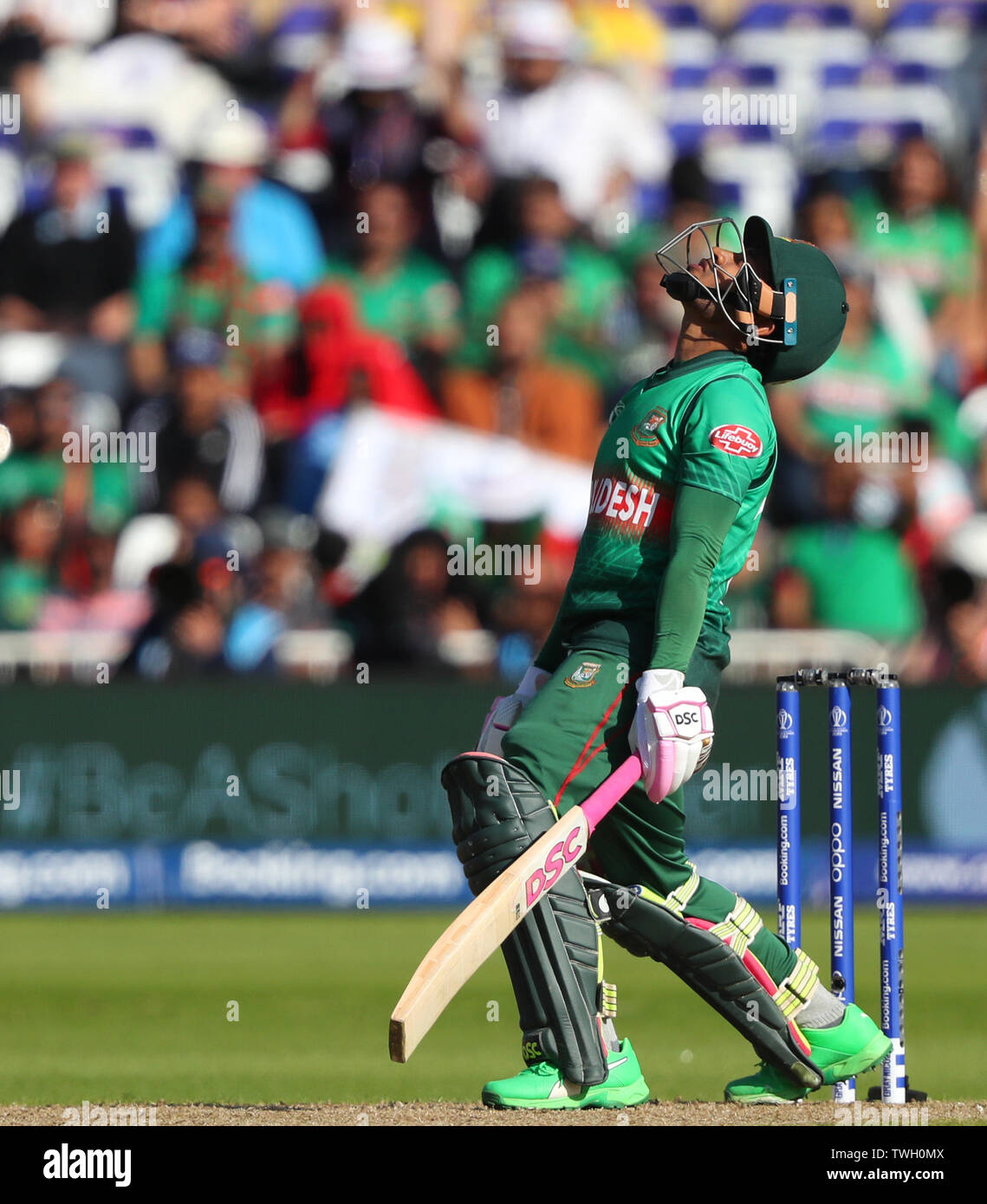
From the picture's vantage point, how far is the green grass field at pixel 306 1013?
21.7 ft

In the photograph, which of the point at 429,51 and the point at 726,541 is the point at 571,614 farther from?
the point at 429,51

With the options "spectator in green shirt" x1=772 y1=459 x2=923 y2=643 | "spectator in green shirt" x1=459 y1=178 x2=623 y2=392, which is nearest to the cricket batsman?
"spectator in green shirt" x1=772 y1=459 x2=923 y2=643

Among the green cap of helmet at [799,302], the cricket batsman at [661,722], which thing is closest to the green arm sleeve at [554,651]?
the cricket batsman at [661,722]

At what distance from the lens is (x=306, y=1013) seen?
27.7ft

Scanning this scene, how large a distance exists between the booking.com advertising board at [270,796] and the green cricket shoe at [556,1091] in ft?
20.3

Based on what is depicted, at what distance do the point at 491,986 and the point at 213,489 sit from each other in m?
4.65

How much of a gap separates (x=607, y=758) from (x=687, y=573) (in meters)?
0.52

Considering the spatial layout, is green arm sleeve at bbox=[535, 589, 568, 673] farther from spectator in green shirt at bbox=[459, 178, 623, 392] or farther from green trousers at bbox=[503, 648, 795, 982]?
spectator in green shirt at bbox=[459, 178, 623, 392]

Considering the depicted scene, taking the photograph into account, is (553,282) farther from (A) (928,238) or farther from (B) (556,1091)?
(B) (556,1091)

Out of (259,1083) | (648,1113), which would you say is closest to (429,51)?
(259,1083)

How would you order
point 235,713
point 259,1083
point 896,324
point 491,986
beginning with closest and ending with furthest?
1. point 259,1083
2. point 491,986
3. point 235,713
4. point 896,324

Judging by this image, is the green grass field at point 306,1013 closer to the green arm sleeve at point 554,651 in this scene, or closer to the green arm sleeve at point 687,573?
the green arm sleeve at point 554,651

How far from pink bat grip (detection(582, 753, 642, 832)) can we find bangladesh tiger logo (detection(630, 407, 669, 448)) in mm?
812

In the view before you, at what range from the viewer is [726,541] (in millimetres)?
5234
